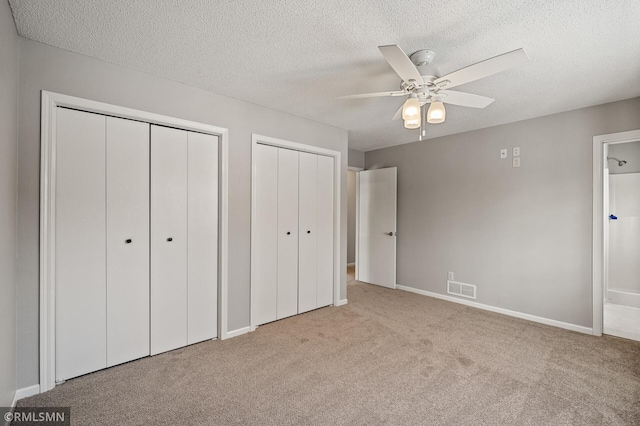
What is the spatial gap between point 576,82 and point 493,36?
52.0 inches

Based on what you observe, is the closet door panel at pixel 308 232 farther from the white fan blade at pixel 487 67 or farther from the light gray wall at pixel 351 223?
the light gray wall at pixel 351 223

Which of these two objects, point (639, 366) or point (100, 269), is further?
point (639, 366)

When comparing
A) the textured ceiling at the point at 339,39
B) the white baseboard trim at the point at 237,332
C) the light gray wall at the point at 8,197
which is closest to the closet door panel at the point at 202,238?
the white baseboard trim at the point at 237,332

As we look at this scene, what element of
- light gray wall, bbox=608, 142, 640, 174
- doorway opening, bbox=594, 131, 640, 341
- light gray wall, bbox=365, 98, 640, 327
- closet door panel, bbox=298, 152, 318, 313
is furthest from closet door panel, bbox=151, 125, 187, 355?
light gray wall, bbox=608, 142, 640, 174

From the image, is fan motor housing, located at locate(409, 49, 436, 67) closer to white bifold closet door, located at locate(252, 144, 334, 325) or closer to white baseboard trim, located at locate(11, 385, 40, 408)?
white bifold closet door, located at locate(252, 144, 334, 325)

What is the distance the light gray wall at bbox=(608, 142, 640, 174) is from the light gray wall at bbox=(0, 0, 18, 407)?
6.42 m

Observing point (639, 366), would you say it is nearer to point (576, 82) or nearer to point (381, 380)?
point (381, 380)

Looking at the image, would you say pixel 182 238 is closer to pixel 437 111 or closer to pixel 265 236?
pixel 265 236

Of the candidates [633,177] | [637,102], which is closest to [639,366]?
[637,102]

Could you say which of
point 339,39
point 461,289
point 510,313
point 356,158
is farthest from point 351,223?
point 339,39

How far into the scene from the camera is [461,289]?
13.6 feet

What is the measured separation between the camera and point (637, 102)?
2.90m

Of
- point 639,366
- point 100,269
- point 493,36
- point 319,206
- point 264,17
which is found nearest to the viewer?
point 264,17

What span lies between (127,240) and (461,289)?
4.08 meters
